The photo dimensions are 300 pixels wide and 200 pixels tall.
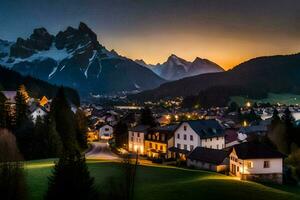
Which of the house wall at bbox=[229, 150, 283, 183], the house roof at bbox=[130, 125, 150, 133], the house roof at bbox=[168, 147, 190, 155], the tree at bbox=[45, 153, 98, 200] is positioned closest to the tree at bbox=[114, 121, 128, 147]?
the house roof at bbox=[130, 125, 150, 133]

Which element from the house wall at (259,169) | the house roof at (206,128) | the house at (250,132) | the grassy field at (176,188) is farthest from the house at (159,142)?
the grassy field at (176,188)

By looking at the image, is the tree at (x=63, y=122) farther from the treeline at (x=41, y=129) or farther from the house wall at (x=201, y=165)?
the house wall at (x=201, y=165)

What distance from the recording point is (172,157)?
71.8m

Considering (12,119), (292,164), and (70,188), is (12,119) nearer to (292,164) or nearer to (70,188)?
(292,164)

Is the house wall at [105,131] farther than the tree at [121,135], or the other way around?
the house wall at [105,131]

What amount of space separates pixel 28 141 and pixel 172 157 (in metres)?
23.1

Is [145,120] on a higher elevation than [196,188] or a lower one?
higher

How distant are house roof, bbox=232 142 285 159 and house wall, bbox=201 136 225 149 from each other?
15801 millimetres

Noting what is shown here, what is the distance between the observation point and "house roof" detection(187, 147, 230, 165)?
56.1m

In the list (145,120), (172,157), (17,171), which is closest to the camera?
(17,171)

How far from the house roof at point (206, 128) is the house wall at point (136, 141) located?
A: 13.5m

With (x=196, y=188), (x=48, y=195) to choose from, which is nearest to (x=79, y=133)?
(x=196, y=188)

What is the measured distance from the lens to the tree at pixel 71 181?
73.4 feet

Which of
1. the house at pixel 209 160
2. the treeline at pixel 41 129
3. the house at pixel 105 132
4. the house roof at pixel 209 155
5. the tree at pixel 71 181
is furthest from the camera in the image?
the house at pixel 105 132
